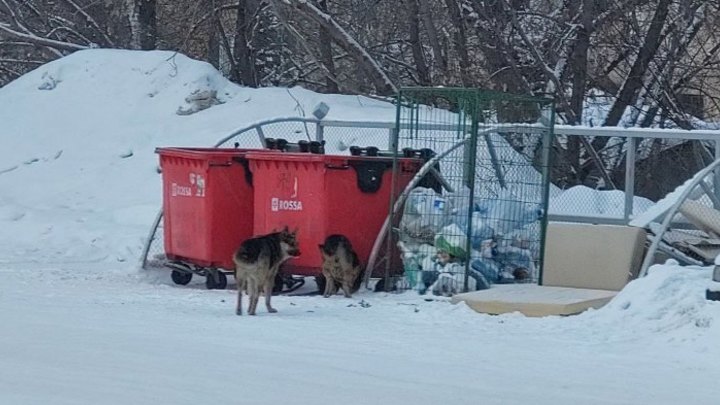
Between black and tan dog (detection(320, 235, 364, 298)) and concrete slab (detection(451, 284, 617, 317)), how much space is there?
3.74 ft

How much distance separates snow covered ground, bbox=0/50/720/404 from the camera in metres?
8.00

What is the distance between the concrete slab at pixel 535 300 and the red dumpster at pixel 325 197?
4.71 ft

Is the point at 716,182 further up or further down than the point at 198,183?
further up

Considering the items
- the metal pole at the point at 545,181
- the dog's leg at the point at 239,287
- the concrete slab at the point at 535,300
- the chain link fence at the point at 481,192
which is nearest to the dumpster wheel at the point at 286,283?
the chain link fence at the point at 481,192

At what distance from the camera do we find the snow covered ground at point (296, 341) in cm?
800

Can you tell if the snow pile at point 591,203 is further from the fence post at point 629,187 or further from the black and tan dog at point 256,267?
the black and tan dog at point 256,267

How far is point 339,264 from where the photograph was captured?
1229 cm

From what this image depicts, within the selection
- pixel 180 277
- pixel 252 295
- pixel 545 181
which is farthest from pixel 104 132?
pixel 252 295

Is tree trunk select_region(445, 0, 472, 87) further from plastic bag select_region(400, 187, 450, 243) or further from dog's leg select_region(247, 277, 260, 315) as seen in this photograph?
dog's leg select_region(247, 277, 260, 315)

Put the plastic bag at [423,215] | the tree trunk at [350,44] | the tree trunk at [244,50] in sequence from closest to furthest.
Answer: the plastic bag at [423,215]
the tree trunk at [350,44]
the tree trunk at [244,50]

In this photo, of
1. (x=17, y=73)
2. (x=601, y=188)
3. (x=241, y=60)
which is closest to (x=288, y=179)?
(x=601, y=188)

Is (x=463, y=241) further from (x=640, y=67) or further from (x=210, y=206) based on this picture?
(x=640, y=67)

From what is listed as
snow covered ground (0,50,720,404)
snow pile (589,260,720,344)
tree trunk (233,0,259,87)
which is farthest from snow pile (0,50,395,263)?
snow pile (589,260,720,344)

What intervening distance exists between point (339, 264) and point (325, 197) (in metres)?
0.67
